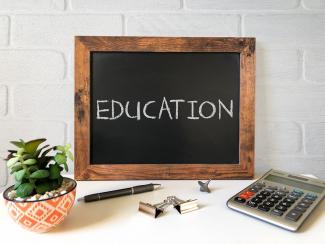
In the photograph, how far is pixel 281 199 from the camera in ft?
1.41

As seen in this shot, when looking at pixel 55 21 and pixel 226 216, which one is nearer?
pixel 226 216

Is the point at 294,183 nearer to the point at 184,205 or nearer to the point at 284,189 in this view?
the point at 284,189

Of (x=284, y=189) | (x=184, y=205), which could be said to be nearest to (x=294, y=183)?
(x=284, y=189)

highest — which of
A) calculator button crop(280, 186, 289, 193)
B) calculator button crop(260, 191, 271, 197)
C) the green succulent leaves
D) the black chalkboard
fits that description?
the black chalkboard

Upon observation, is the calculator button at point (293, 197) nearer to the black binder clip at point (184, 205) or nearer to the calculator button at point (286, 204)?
the calculator button at point (286, 204)

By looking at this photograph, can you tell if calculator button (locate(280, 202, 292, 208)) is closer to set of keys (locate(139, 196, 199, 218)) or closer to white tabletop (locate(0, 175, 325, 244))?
white tabletop (locate(0, 175, 325, 244))

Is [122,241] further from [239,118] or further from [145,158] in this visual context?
[239,118]

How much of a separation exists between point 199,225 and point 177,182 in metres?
0.17

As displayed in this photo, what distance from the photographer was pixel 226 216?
1.36ft

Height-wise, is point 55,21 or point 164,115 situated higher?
point 55,21

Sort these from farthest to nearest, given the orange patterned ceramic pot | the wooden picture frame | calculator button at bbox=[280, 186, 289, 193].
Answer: the wooden picture frame → calculator button at bbox=[280, 186, 289, 193] → the orange patterned ceramic pot

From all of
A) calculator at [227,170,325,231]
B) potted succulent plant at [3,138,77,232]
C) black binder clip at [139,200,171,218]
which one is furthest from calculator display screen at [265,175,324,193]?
potted succulent plant at [3,138,77,232]

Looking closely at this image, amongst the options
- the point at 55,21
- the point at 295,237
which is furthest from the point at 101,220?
the point at 55,21

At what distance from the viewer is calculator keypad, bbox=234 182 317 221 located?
39 centimetres
